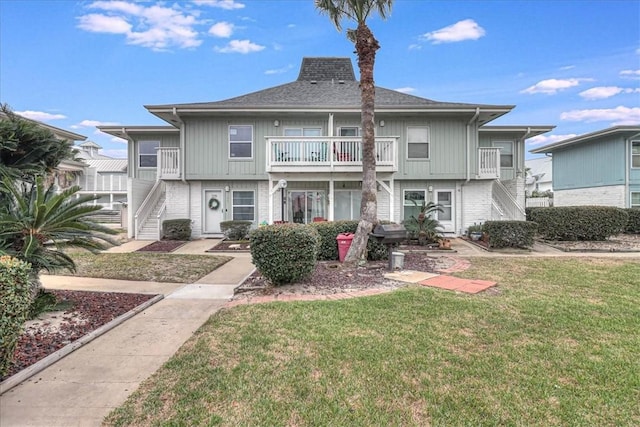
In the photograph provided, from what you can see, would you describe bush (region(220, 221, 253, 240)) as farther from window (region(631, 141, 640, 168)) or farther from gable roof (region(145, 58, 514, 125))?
window (region(631, 141, 640, 168))

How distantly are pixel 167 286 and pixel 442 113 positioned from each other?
40.0 feet

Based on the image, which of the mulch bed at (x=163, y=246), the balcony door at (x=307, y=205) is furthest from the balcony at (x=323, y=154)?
the mulch bed at (x=163, y=246)

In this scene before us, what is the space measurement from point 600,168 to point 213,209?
68.5 ft

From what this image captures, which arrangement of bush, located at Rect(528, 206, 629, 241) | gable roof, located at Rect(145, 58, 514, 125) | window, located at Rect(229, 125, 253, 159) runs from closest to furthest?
bush, located at Rect(528, 206, 629, 241), gable roof, located at Rect(145, 58, 514, 125), window, located at Rect(229, 125, 253, 159)

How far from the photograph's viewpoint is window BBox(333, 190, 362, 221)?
14719 millimetres

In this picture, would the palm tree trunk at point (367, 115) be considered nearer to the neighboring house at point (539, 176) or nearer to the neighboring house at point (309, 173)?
the neighboring house at point (309, 173)

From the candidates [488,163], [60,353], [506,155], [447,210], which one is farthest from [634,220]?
[60,353]

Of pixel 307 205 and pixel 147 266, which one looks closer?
pixel 147 266

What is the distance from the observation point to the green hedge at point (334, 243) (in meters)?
8.77

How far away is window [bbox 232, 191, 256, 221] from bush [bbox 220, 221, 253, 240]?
2.74 ft

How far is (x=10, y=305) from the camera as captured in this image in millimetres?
2770

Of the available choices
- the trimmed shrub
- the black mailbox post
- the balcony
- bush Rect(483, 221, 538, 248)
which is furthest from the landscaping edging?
the trimmed shrub

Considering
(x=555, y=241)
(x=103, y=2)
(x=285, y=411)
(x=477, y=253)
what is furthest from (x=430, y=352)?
(x=103, y=2)

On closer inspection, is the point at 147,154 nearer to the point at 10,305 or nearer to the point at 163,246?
the point at 163,246
